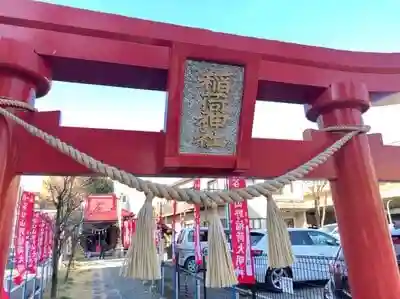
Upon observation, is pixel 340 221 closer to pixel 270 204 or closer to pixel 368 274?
pixel 368 274

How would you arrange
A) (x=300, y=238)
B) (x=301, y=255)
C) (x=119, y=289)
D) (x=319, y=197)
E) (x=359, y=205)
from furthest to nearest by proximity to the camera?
1. (x=319, y=197)
2. (x=119, y=289)
3. (x=300, y=238)
4. (x=301, y=255)
5. (x=359, y=205)

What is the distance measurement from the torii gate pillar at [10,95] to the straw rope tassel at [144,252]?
0.64m

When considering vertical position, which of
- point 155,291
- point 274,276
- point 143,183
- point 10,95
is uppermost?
point 10,95

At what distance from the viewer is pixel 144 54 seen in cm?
199

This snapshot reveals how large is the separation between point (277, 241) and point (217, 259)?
375mm

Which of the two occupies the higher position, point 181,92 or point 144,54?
point 144,54

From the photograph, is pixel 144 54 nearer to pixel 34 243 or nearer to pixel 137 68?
pixel 137 68

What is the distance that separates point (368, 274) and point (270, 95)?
1297mm

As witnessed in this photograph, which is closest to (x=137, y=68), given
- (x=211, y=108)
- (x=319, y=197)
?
(x=211, y=108)

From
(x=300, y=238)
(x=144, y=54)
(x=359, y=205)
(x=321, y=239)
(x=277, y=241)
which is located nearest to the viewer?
(x=277, y=241)

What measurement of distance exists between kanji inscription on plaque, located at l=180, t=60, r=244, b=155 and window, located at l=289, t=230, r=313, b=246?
7.35m

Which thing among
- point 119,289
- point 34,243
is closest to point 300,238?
point 119,289

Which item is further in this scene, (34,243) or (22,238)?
(34,243)

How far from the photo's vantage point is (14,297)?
8141 mm
